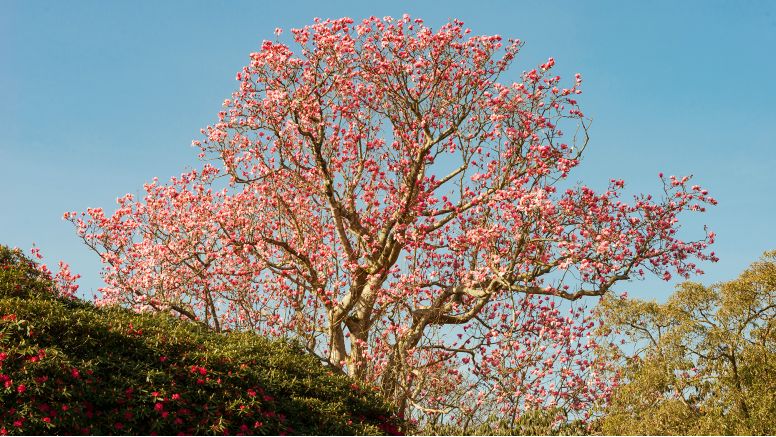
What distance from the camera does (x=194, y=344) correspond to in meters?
9.90

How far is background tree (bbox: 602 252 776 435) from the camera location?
531 inches

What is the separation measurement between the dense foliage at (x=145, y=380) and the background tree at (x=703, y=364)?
594 centimetres

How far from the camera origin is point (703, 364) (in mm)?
14312

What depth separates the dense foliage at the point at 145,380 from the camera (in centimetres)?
796

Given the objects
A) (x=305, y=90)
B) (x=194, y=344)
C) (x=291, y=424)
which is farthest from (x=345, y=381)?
(x=305, y=90)

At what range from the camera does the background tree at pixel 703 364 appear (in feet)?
44.2

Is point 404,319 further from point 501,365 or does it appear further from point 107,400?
point 107,400

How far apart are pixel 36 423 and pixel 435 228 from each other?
8734 mm

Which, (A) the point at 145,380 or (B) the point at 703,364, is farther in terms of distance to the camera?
(B) the point at 703,364

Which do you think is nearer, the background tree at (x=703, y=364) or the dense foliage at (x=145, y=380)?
the dense foliage at (x=145, y=380)

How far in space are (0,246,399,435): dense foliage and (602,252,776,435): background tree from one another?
5.94m

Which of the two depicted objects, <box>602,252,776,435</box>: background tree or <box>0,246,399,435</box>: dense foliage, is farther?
<box>602,252,776,435</box>: background tree

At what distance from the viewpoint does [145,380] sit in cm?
877

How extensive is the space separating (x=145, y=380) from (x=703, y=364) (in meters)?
11.1
